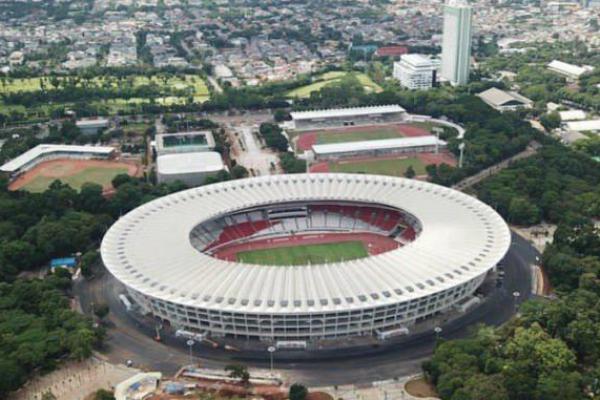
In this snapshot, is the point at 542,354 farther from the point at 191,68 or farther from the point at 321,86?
the point at 191,68

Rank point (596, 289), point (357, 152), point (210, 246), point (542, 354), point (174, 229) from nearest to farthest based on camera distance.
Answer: point (542, 354)
point (596, 289)
point (174, 229)
point (210, 246)
point (357, 152)

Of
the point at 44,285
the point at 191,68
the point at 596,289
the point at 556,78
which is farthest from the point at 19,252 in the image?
the point at 556,78

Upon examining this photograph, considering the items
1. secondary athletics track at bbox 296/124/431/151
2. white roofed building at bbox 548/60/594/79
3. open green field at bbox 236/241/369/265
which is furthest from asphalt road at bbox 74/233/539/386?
white roofed building at bbox 548/60/594/79

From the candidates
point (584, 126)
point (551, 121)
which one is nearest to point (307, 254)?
point (551, 121)

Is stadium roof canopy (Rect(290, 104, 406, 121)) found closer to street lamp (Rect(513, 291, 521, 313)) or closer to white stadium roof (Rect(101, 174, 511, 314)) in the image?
white stadium roof (Rect(101, 174, 511, 314))

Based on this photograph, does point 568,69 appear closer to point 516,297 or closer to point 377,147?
point 377,147

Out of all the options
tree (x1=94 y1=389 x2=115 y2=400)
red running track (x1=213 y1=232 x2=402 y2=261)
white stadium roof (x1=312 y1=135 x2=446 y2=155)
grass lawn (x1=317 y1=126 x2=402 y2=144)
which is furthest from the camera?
grass lawn (x1=317 y1=126 x2=402 y2=144)
